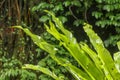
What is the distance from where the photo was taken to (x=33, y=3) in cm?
348

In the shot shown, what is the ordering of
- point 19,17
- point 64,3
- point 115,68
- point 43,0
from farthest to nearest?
point 19,17
point 43,0
point 64,3
point 115,68

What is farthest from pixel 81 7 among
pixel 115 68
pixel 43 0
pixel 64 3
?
pixel 115 68

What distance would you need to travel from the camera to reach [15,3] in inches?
144

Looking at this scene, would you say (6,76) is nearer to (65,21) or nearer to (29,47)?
(29,47)

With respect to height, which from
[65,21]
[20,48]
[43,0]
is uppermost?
→ [43,0]

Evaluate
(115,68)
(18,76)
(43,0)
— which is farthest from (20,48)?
(115,68)

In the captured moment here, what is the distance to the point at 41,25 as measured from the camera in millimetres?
3480

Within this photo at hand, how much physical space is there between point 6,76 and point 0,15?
79 centimetres

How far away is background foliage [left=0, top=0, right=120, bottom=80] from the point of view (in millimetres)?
3096

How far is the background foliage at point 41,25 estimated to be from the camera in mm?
→ 3096

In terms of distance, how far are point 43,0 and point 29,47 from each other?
531 millimetres

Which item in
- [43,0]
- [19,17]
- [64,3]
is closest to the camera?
[64,3]

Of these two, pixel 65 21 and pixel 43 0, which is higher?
pixel 43 0

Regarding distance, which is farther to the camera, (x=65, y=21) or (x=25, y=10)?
(x=25, y=10)
